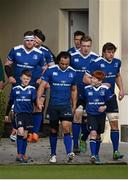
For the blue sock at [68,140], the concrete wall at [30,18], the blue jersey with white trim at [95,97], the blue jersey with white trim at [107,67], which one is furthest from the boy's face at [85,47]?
the concrete wall at [30,18]

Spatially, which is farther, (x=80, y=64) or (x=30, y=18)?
(x=30, y=18)

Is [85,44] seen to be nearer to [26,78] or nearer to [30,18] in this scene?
[26,78]

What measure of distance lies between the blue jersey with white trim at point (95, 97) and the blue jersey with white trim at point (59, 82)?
1.07 ft

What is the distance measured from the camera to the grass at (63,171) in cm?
1128

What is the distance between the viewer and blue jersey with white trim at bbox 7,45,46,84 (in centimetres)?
1355

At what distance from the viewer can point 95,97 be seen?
12.9 m

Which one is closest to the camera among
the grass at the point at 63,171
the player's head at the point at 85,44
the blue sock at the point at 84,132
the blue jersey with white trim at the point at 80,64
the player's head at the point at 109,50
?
the grass at the point at 63,171

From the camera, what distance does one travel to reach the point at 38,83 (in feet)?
45.1

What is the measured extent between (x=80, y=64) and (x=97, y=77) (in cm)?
93

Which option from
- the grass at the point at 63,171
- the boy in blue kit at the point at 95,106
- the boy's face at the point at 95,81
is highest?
the boy's face at the point at 95,81

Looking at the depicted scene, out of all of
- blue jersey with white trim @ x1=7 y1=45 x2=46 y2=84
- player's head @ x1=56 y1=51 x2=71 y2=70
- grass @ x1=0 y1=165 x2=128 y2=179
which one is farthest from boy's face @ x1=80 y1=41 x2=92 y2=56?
grass @ x1=0 y1=165 x2=128 y2=179

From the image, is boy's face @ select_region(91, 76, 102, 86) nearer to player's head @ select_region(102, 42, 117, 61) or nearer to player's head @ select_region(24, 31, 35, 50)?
player's head @ select_region(102, 42, 117, 61)

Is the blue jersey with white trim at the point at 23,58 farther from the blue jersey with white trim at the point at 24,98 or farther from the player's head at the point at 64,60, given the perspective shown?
the player's head at the point at 64,60

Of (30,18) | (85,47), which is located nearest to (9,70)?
(85,47)
